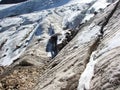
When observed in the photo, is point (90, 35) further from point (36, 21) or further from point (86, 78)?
point (36, 21)

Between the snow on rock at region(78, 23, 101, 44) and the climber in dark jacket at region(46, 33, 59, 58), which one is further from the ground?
the snow on rock at region(78, 23, 101, 44)

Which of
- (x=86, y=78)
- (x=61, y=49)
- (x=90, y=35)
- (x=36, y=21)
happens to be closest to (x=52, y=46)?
(x=61, y=49)

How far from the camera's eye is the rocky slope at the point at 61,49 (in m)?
16.7

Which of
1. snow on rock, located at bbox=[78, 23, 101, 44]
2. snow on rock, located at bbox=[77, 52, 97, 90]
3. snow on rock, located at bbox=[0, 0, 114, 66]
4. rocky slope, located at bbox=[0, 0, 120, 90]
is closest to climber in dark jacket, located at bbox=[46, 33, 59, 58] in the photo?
rocky slope, located at bbox=[0, 0, 120, 90]

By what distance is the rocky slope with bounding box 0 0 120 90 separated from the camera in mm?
16703

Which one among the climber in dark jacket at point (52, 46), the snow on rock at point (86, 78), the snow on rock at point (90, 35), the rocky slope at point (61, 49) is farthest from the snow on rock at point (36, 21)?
the snow on rock at point (86, 78)

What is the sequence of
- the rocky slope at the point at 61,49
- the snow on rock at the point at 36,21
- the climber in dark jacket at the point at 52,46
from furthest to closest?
the snow on rock at the point at 36,21 < the climber in dark jacket at the point at 52,46 < the rocky slope at the point at 61,49

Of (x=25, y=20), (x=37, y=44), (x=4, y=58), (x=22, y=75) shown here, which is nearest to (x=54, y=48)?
(x=37, y=44)

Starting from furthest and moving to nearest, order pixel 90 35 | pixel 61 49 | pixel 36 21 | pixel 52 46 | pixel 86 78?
pixel 36 21 < pixel 52 46 < pixel 61 49 < pixel 90 35 < pixel 86 78

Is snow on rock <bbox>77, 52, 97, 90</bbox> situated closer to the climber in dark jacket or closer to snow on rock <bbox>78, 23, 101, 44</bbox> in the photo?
snow on rock <bbox>78, 23, 101, 44</bbox>

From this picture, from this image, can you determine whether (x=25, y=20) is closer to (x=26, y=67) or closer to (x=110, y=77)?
(x=26, y=67)

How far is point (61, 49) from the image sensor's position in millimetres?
36438

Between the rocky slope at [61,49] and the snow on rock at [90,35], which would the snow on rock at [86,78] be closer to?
the rocky slope at [61,49]

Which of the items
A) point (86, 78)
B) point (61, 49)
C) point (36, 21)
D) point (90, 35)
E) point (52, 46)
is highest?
point (86, 78)
